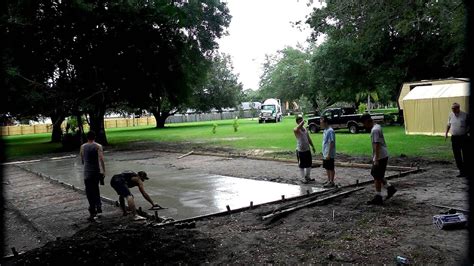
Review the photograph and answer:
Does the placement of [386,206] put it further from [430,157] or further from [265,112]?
[265,112]

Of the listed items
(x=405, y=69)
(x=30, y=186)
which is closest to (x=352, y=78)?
(x=405, y=69)

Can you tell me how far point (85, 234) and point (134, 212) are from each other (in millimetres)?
1577

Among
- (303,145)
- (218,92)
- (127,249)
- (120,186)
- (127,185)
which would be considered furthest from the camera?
(218,92)

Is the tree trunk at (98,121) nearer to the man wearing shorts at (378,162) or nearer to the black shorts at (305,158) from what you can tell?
the black shorts at (305,158)

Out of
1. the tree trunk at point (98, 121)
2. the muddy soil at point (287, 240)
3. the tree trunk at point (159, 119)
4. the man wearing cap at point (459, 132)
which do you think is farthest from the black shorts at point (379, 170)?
the tree trunk at point (159, 119)

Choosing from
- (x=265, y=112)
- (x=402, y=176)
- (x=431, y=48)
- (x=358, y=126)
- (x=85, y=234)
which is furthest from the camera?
(x=265, y=112)

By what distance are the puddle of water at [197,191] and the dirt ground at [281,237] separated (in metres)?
0.82

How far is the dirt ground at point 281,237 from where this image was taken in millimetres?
5383

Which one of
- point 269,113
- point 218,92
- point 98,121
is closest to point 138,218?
point 98,121

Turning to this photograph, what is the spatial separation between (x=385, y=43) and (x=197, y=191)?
79.9ft

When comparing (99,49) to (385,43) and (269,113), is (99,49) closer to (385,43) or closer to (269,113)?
(385,43)

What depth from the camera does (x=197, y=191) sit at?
1047 cm

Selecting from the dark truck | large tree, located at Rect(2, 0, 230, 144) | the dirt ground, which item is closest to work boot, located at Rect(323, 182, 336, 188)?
the dirt ground

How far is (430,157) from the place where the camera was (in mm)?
13648
